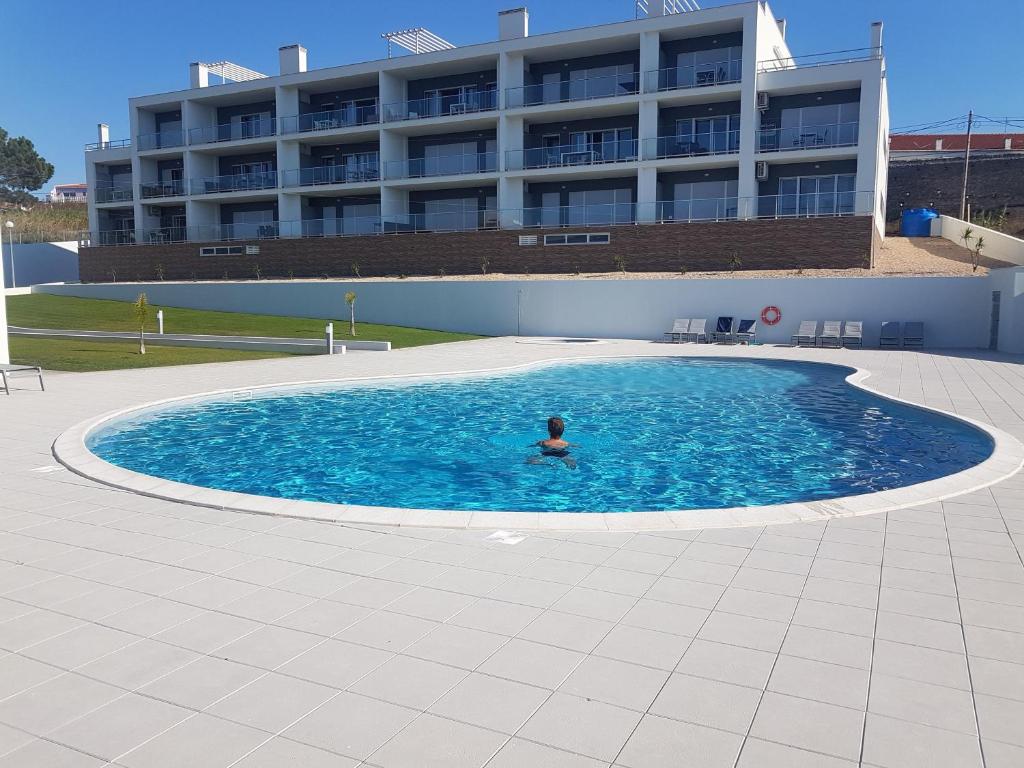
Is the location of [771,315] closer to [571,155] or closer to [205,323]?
[571,155]

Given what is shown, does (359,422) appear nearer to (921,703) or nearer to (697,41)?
(921,703)

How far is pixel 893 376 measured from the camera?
16.0 m

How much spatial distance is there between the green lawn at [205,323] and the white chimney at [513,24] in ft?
47.0

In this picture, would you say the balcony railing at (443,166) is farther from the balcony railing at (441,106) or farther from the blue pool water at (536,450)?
the blue pool water at (536,450)

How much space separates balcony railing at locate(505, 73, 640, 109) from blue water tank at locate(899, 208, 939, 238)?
1703cm

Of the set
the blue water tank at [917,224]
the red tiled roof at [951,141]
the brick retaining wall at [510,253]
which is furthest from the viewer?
the red tiled roof at [951,141]

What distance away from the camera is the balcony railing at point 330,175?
37750 mm

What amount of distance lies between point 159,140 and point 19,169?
42.1 metres

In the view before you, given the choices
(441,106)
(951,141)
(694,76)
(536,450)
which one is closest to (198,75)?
(441,106)

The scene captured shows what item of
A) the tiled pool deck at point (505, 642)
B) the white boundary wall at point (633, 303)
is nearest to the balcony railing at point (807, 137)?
the white boundary wall at point (633, 303)

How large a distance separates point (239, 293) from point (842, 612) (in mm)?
32425

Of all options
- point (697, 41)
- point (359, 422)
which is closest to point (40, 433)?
point (359, 422)

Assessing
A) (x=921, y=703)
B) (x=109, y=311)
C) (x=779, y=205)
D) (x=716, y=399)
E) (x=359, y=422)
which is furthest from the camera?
(x=109, y=311)

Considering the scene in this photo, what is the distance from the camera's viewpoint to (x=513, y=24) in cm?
3434
